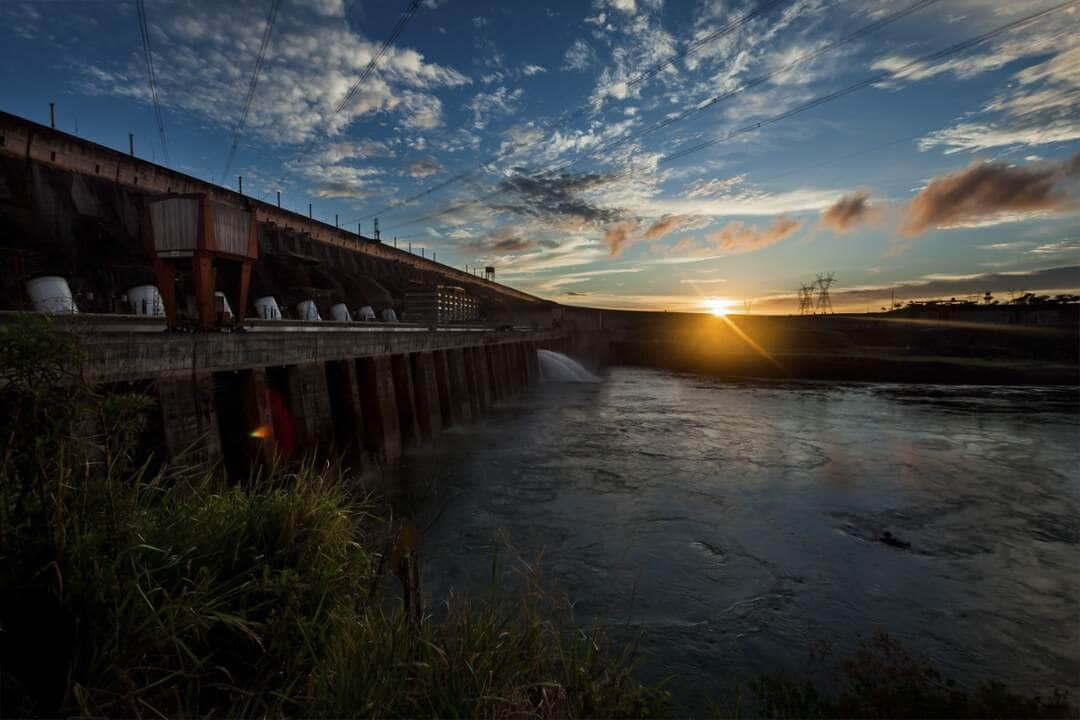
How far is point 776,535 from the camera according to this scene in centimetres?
1114

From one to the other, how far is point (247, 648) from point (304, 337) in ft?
29.7

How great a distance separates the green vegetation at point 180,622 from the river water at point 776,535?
260cm

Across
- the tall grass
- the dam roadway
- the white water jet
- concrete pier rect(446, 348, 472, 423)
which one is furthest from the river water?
the white water jet

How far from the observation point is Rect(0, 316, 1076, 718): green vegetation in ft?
10.5

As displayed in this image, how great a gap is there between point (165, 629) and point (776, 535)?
1161cm

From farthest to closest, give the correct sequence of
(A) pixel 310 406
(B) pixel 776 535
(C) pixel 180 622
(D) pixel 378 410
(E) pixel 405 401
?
1. (E) pixel 405 401
2. (D) pixel 378 410
3. (A) pixel 310 406
4. (B) pixel 776 535
5. (C) pixel 180 622

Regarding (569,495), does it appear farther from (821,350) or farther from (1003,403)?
(821,350)

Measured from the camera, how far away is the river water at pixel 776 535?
7.14 meters

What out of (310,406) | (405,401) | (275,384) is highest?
(275,384)

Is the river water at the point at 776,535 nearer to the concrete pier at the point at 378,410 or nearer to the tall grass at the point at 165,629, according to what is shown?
the concrete pier at the point at 378,410

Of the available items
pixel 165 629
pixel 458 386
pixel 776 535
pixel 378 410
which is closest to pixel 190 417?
pixel 165 629

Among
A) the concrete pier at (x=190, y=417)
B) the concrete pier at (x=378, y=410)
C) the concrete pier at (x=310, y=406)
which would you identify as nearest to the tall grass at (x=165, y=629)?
the concrete pier at (x=190, y=417)

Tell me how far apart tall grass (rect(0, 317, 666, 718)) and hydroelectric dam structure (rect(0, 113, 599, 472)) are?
108 cm

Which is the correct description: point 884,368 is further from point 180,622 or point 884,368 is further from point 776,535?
point 180,622
